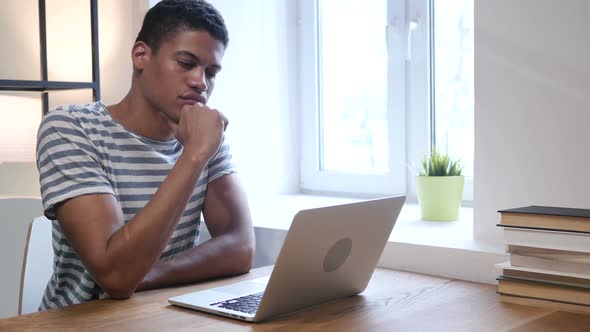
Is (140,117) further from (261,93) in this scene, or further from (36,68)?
(261,93)

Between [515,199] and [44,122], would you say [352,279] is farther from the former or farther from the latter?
[44,122]

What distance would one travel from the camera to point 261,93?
260cm

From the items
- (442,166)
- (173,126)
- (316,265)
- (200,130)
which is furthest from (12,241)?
(442,166)

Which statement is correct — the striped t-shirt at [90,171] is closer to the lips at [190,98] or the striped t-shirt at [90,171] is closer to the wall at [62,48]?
the lips at [190,98]

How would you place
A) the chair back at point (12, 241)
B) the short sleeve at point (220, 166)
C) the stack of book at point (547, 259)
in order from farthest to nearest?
1. the chair back at point (12, 241)
2. the short sleeve at point (220, 166)
3. the stack of book at point (547, 259)

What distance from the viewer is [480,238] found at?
1824mm

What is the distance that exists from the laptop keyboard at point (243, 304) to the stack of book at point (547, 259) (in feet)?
1.54

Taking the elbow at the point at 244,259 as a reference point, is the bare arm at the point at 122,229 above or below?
above

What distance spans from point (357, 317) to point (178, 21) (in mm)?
758

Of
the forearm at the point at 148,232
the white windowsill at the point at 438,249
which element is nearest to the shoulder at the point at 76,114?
the forearm at the point at 148,232

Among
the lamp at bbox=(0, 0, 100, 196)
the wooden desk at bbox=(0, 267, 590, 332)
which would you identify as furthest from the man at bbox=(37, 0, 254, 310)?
the lamp at bbox=(0, 0, 100, 196)

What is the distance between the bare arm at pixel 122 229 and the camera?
1460mm

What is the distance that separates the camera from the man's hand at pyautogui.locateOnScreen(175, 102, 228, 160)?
5.15ft

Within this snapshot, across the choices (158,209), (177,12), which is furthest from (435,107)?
(158,209)
